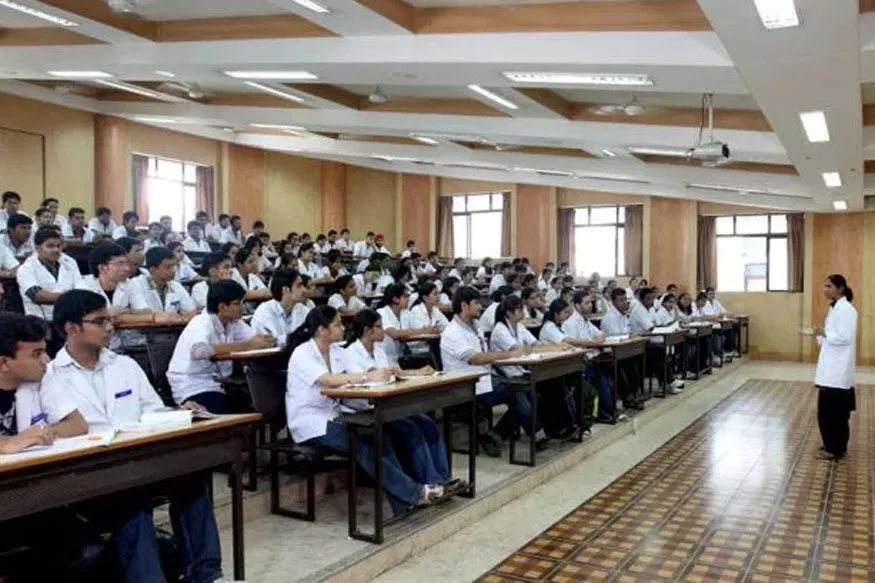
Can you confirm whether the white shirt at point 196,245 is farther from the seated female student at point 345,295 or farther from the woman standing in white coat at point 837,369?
the woman standing in white coat at point 837,369

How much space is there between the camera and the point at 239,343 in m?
4.53

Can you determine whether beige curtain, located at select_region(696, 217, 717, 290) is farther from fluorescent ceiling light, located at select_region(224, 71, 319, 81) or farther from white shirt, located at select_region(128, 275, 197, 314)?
white shirt, located at select_region(128, 275, 197, 314)

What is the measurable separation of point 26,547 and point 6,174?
34.7 ft

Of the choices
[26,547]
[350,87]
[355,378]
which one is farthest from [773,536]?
[350,87]

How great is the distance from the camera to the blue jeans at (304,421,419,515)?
156 inches

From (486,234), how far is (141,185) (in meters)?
7.57

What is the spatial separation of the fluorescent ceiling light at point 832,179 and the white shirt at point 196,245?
8854mm

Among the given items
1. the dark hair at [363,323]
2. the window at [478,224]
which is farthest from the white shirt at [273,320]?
the window at [478,224]

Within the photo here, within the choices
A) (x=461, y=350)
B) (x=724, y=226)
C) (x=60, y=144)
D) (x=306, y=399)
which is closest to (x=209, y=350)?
(x=306, y=399)

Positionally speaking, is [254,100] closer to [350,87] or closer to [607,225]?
[350,87]

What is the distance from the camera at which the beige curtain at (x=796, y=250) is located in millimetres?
14641

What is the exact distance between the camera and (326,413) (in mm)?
4109

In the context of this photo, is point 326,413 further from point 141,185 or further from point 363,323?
point 141,185

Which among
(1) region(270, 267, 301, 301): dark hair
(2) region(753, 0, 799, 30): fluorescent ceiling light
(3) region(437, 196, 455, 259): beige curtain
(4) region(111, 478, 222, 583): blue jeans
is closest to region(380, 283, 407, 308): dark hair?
(1) region(270, 267, 301, 301): dark hair
